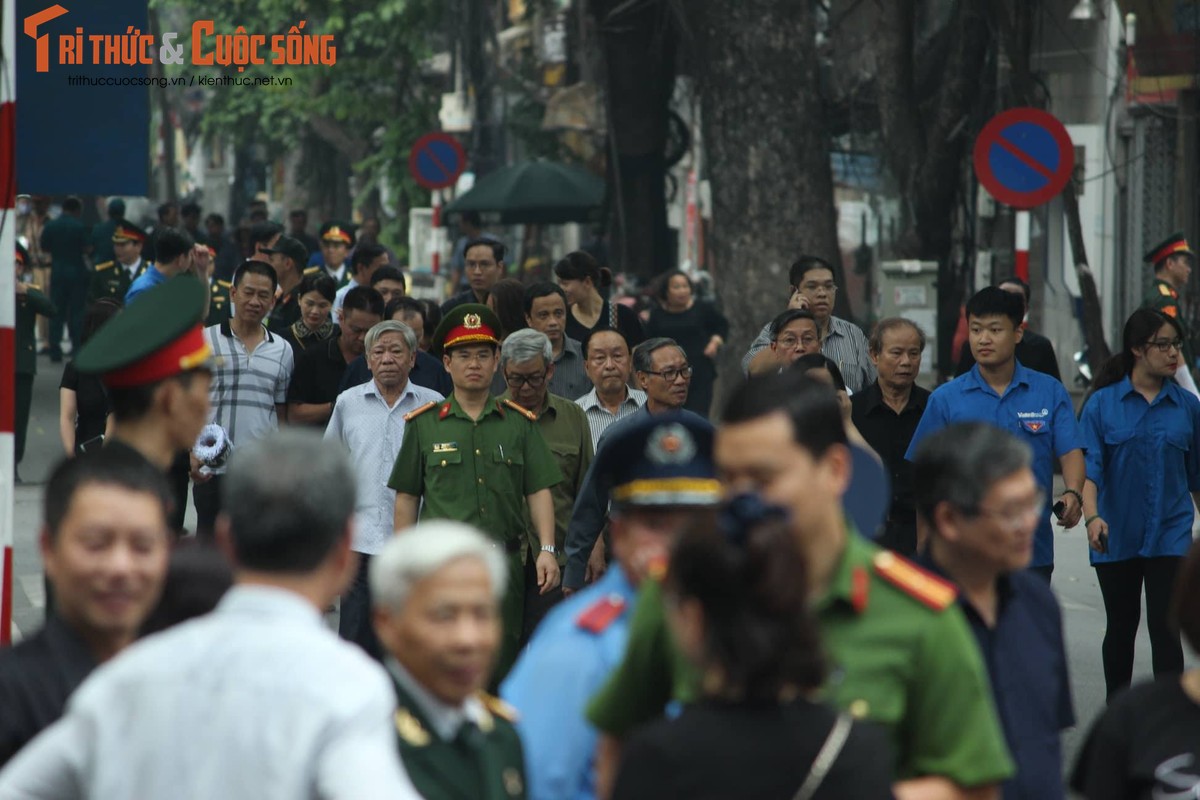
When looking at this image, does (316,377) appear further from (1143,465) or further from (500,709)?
(500,709)

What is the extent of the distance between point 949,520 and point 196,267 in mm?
9957

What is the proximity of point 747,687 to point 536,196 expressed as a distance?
20.4 metres

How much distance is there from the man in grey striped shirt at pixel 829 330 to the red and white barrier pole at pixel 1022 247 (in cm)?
838

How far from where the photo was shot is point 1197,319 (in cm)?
1931

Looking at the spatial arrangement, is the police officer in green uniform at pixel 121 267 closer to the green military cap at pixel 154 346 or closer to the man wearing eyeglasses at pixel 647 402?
the man wearing eyeglasses at pixel 647 402

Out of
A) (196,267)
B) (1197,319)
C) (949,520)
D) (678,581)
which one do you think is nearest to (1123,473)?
(949,520)

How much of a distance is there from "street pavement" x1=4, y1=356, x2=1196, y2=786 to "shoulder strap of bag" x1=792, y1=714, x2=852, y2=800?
13.8 ft

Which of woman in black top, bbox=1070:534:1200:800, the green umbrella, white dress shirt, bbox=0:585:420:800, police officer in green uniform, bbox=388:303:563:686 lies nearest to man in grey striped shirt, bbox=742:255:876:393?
police officer in green uniform, bbox=388:303:563:686

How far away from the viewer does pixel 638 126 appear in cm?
2164

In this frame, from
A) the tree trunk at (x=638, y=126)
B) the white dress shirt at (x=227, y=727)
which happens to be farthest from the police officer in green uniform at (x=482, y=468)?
the tree trunk at (x=638, y=126)

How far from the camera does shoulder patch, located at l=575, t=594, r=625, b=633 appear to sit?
357cm

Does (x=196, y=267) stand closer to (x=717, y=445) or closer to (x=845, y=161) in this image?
(x=717, y=445)

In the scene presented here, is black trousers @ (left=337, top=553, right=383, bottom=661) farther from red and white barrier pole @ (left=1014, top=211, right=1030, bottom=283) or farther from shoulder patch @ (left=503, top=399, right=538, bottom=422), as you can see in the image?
red and white barrier pole @ (left=1014, top=211, right=1030, bottom=283)

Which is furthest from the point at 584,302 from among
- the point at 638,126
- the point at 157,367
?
the point at 638,126
